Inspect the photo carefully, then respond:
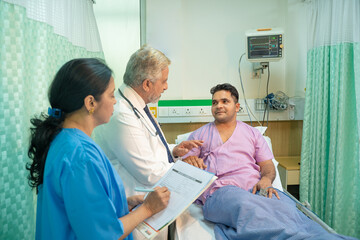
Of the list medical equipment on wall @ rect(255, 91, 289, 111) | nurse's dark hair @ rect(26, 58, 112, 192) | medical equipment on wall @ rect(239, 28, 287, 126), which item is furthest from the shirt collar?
medical equipment on wall @ rect(255, 91, 289, 111)

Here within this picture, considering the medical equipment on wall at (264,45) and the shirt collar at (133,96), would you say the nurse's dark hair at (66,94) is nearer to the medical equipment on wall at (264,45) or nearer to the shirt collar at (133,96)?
the shirt collar at (133,96)

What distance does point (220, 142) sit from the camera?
2004 mm

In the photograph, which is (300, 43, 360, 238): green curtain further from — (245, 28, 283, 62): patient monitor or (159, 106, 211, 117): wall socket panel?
(159, 106, 211, 117): wall socket panel

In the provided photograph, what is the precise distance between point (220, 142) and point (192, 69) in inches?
44.9

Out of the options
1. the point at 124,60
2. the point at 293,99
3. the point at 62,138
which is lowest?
the point at 62,138

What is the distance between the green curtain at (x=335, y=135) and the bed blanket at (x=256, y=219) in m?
1.03

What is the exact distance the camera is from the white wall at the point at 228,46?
2752 millimetres

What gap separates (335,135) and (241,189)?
1187 millimetres

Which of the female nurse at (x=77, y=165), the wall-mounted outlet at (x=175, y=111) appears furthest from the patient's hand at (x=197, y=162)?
the wall-mounted outlet at (x=175, y=111)

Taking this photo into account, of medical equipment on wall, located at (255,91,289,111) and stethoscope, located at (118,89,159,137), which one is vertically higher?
medical equipment on wall, located at (255,91,289,111)

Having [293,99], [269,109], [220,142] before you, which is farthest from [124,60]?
[293,99]

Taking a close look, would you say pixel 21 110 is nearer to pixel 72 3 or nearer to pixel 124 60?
pixel 72 3

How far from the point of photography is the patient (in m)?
1.29

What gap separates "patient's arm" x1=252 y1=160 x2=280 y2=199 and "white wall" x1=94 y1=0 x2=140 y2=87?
64.1 inches
